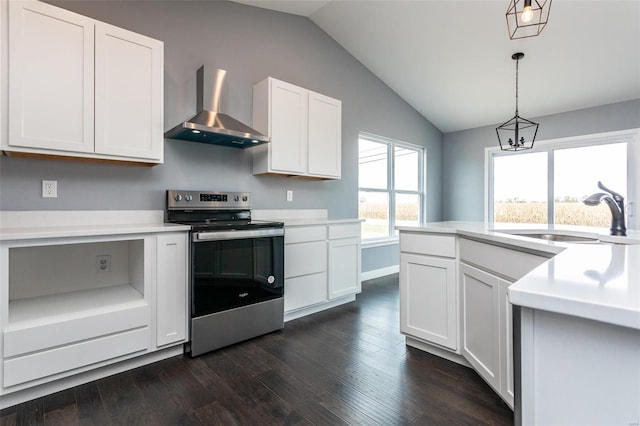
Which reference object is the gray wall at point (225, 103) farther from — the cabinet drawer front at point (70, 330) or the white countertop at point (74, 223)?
the cabinet drawer front at point (70, 330)

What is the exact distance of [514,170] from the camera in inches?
201

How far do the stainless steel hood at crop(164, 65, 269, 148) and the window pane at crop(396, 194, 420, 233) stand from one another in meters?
2.90

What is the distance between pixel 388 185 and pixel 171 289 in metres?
3.54

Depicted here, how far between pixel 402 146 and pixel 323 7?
94.5 inches

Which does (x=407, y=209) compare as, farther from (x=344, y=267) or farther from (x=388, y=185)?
(x=344, y=267)

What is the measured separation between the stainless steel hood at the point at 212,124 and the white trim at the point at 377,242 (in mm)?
2180

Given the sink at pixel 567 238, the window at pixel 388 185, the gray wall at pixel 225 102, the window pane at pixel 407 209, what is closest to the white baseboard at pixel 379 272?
the gray wall at pixel 225 102

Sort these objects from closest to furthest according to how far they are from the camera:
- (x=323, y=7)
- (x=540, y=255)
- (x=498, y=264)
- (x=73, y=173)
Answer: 1. (x=540, y=255)
2. (x=498, y=264)
3. (x=73, y=173)
4. (x=323, y=7)

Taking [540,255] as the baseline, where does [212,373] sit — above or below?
below

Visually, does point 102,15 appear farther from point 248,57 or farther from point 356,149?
point 356,149

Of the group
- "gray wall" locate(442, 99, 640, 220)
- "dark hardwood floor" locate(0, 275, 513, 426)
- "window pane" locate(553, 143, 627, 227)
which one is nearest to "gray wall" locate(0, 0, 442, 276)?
"dark hardwood floor" locate(0, 275, 513, 426)

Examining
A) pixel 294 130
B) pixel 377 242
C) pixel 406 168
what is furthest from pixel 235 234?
pixel 406 168

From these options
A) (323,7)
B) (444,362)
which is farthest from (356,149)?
(444,362)

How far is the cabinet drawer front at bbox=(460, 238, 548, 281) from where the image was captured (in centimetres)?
147
